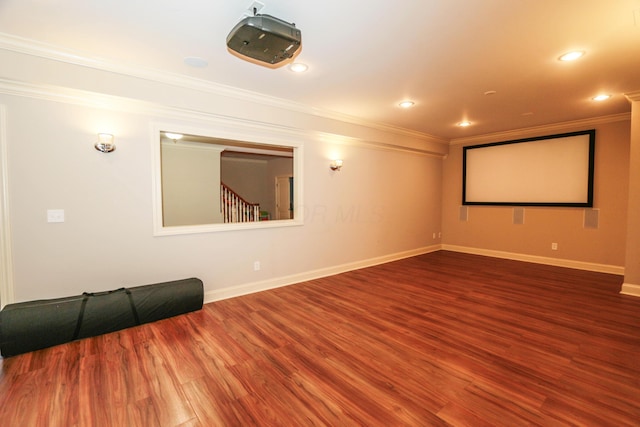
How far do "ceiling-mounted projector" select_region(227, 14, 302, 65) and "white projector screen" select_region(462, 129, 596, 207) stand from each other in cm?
586

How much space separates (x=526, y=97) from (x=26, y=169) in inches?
233

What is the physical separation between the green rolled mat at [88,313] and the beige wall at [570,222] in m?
6.20

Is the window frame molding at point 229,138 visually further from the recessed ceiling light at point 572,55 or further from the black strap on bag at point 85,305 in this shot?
the recessed ceiling light at point 572,55

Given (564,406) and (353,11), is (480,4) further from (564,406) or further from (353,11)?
(564,406)

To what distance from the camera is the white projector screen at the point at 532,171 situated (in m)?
5.39

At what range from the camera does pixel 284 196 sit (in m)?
9.80

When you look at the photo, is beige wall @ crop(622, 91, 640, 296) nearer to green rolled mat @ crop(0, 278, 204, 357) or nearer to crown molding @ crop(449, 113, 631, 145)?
crown molding @ crop(449, 113, 631, 145)

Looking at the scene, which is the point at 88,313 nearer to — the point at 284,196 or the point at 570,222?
the point at 284,196

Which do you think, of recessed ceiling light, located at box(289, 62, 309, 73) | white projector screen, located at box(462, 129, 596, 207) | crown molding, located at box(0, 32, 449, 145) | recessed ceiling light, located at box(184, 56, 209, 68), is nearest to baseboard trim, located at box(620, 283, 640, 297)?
white projector screen, located at box(462, 129, 596, 207)

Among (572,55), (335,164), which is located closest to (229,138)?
(335,164)

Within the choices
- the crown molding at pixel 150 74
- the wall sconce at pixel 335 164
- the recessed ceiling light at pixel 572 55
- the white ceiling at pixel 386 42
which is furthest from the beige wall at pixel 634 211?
the wall sconce at pixel 335 164

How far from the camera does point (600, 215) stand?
5219mm

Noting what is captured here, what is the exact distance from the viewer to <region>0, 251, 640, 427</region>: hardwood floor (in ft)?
5.96

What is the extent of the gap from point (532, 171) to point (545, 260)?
183cm
